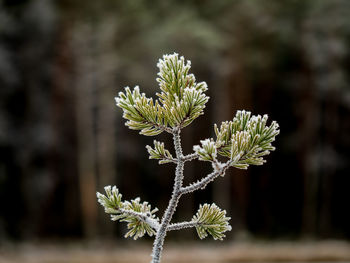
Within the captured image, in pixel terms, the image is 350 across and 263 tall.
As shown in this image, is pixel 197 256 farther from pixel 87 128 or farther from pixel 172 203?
pixel 172 203

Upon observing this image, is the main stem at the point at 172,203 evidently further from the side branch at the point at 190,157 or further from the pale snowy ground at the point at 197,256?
the pale snowy ground at the point at 197,256

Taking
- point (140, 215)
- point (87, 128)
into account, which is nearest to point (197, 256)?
point (87, 128)

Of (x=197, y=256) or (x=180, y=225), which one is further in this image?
(x=197, y=256)

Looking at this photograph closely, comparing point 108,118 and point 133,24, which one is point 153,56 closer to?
point 133,24

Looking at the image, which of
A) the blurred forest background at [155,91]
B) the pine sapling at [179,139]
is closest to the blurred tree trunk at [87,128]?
the blurred forest background at [155,91]

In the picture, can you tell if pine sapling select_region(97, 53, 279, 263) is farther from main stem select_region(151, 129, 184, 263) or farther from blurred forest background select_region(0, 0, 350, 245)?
blurred forest background select_region(0, 0, 350, 245)

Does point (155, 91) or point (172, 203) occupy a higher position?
point (155, 91)

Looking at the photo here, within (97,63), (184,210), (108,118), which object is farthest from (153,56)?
(184,210)
